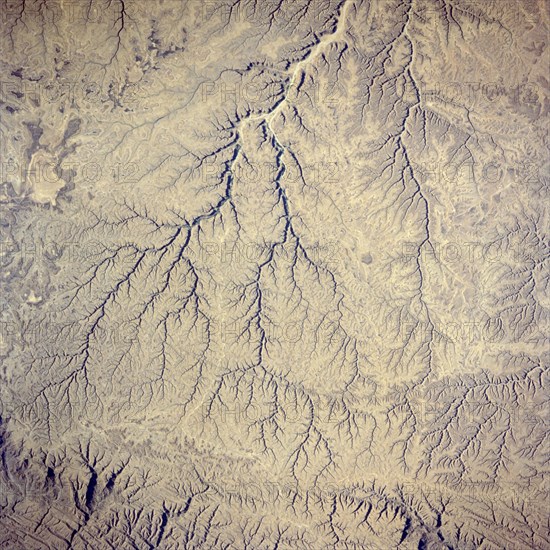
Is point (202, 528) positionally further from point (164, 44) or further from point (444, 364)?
point (164, 44)

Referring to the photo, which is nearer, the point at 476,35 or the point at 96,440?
the point at 96,440

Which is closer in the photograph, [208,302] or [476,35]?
[208,302]

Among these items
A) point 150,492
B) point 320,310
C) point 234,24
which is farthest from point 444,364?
point 234,24

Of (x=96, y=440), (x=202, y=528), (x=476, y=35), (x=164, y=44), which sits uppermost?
(x=476, y=35)

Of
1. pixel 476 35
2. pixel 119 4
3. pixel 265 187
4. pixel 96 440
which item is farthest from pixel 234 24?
pixel 96 440

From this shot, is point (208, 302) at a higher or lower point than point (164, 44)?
lower

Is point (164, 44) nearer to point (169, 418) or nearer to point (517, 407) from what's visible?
point (169, 418)
